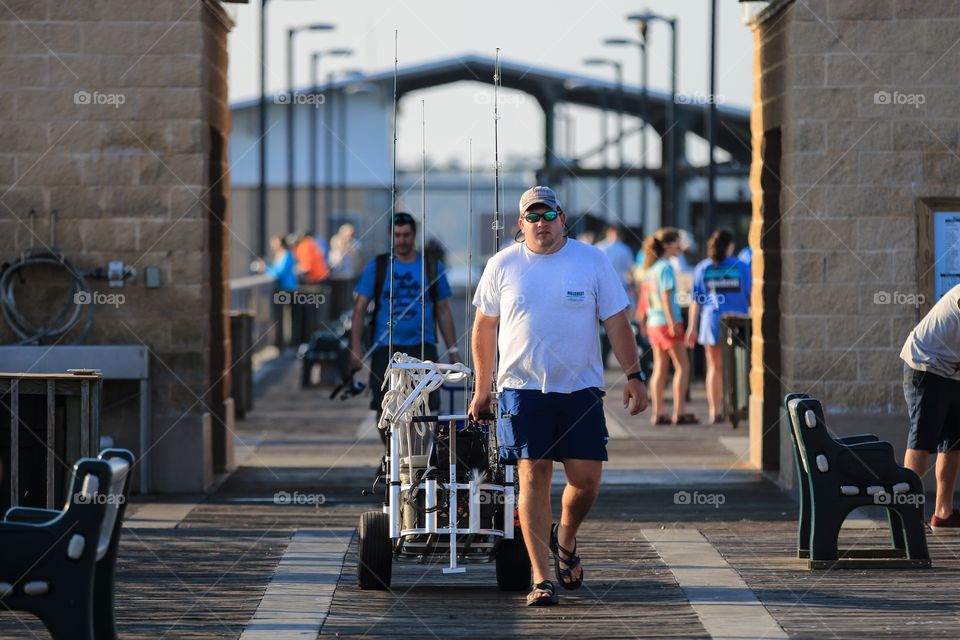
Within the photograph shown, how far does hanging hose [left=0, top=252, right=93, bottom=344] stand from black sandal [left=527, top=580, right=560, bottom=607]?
5163 millimetres

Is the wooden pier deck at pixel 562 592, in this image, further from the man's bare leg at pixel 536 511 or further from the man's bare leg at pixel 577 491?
the man's bare leg at pixel 577 491

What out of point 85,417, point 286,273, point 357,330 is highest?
point 286,273

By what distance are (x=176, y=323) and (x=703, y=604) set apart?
531 cm

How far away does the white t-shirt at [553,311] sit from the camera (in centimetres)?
827

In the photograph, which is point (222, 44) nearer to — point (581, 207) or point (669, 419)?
point (669, 419)

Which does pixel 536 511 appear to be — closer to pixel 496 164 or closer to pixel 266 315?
pixel 496 164

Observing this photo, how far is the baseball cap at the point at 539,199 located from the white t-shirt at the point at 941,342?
2.85m

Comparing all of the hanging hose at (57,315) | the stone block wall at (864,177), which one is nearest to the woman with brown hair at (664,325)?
the stone block wall at (864,177)

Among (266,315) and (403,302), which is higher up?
(403,302)

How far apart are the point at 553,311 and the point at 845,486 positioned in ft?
6.72

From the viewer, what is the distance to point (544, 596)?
27.3 feet

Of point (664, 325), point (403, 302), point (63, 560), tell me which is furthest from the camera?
point (664, 325)

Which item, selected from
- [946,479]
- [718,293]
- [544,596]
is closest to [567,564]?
[544,596]

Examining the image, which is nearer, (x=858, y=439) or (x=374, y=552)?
(x=374, y=552)
